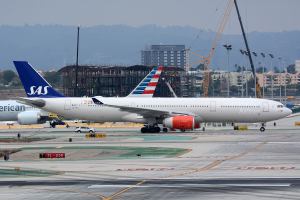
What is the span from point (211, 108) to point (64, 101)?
64.1ft

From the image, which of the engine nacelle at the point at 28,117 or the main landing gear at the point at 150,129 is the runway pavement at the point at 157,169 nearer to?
the main landing gear at the point at 150,129

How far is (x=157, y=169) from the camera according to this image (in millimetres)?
56812

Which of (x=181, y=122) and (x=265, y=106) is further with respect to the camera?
(x=265, y=106)

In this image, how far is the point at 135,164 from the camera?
60969 mm

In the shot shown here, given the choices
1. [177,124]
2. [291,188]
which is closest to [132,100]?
[177,124]

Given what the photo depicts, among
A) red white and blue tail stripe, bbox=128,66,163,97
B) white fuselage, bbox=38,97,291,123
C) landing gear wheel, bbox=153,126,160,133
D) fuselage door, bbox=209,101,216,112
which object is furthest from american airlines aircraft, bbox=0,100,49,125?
fuselage door, bbox=209,101,216,112

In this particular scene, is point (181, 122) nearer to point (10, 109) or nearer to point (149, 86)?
point (10, 109)

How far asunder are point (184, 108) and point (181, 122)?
371 cm

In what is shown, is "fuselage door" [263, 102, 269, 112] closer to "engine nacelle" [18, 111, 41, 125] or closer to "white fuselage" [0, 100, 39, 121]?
"engine nacelle" [18, 111, 41, 125]

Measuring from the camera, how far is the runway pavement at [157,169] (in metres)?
44.7

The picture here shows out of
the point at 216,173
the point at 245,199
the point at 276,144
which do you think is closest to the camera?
the point at 245,199

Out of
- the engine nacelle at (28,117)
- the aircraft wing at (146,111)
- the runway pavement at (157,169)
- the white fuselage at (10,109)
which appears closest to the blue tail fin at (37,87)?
the aircraft wing at (146,111)


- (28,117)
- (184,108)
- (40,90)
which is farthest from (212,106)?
(28,117)

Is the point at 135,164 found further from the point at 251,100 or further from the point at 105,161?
the point at 251,100
